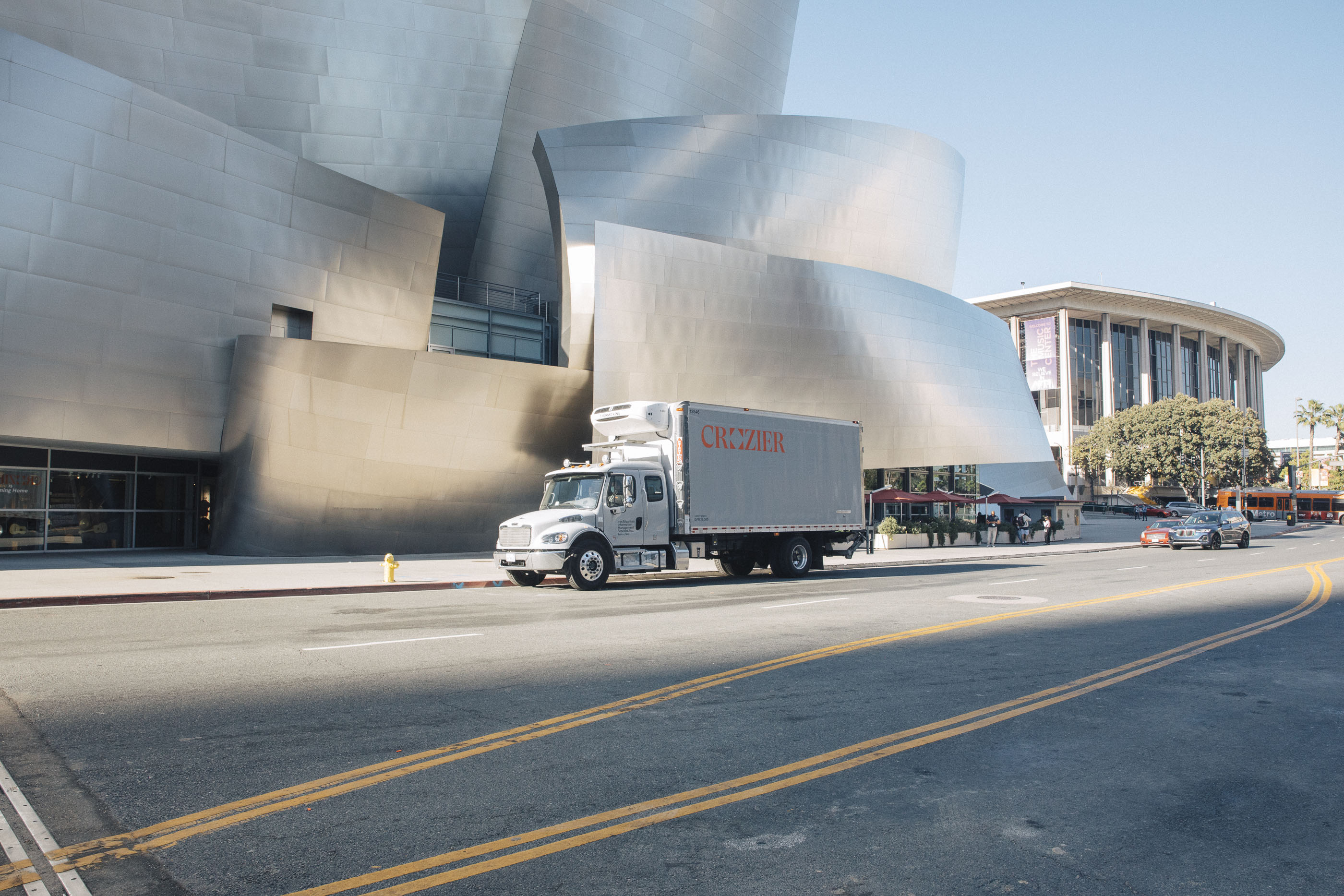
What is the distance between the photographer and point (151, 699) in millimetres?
7219

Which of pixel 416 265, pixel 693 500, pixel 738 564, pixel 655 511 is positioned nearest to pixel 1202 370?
pixel 416 265

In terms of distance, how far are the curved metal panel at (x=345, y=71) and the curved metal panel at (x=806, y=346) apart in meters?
9.64

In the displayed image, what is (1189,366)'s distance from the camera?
447 feet

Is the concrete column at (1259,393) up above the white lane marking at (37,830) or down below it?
above

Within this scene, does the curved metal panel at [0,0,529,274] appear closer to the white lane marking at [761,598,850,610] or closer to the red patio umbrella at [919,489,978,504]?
the red patio umbrella at [919,489,978,504]

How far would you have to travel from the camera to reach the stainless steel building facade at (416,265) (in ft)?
77.8

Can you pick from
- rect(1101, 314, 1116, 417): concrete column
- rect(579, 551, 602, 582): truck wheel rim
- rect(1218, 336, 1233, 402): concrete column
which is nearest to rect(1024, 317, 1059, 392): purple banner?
rect(1101, 314, 1116, 417): concrete column

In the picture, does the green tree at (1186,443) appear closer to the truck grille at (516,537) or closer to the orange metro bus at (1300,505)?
the orange metro bus at (1300,505)

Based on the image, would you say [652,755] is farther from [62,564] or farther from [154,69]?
[154,69]

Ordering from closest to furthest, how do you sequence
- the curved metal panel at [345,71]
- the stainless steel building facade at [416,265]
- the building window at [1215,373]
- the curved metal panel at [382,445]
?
the stainless steel building facade at [416,265] < the curved metal panel at [382,445] < the curved metal panel at [345,71] < the building window at [1215,373]

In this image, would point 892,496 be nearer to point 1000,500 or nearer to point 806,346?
point 1000,500

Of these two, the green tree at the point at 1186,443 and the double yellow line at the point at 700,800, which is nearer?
the double yellow line at the point at 700,800

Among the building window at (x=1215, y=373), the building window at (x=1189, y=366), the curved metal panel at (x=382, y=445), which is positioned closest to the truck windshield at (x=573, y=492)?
the curved metal panel at (x=382, y=445)

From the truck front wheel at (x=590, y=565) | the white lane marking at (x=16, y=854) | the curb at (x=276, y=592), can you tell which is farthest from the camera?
the truck front wheel at (x=590, y=565)
